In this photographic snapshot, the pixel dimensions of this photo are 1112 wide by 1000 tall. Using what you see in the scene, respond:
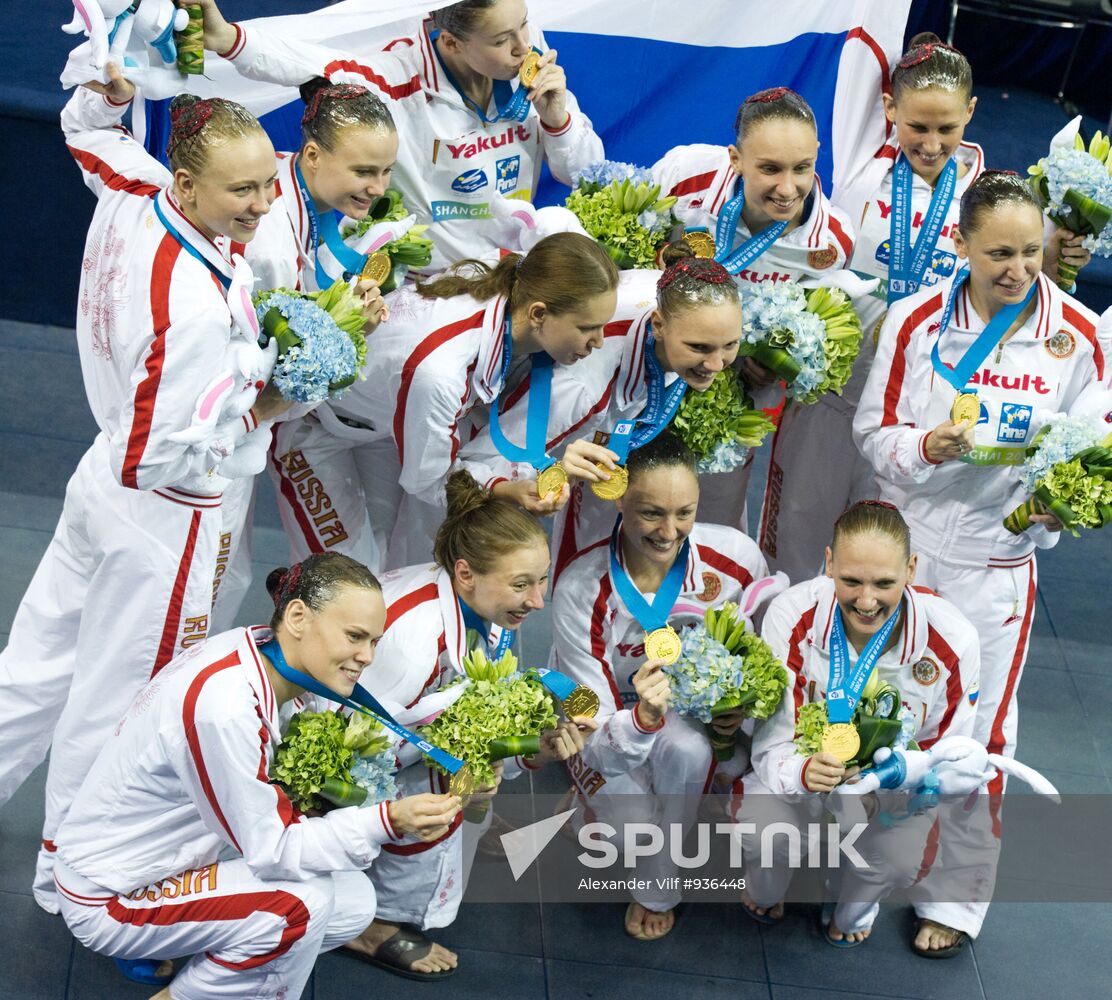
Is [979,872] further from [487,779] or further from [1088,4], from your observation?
[1088,4]

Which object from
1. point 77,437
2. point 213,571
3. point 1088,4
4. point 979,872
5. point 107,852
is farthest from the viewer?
point 1088,4

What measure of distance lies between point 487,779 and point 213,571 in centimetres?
93

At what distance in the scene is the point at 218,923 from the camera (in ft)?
13.2

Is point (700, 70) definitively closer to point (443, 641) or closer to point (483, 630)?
point (483, 630)

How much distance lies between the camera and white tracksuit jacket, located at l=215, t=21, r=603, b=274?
4923mm

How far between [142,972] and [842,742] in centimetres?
202

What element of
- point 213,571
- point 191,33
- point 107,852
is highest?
point 191,33

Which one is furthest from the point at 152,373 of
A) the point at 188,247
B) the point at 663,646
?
the point at 663,646

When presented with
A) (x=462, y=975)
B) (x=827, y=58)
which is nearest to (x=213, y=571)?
(x=462, y=975)

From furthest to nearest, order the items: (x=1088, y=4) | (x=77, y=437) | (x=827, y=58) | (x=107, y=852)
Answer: (x=1088, y=4)
(x=77, y=437)
(x=827, y=58)
(x=107, y=852)

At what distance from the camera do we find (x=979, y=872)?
5.05m

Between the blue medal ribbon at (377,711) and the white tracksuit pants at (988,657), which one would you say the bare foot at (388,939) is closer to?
the blue medal ribbon at (377,711)

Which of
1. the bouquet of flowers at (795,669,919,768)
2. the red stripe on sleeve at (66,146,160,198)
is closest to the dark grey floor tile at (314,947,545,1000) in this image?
the bouquet of flowers at (795,669,919,768)

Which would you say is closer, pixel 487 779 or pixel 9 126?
pixel 487 779
